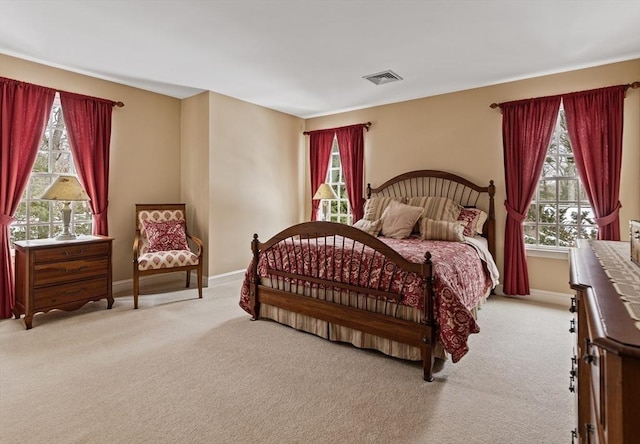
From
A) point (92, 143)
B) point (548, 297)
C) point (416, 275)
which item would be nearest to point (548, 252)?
point (548, 297)

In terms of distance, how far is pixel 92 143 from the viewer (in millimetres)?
→ 4125

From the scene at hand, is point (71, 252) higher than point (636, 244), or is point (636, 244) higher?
point (636, 244)

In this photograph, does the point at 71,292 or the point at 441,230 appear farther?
the point at 441,230

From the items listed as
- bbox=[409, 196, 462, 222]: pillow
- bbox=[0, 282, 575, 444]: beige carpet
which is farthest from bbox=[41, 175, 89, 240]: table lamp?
bbox=[409, 196, 462, 222]: pillow

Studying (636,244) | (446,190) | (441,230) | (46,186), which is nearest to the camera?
(636,244)

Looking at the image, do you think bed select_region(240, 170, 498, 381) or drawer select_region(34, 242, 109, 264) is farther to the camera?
drawer select_region(34, 242, 109, 264)

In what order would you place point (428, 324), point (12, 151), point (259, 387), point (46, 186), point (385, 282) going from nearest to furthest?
point (259, 387) → point (428, 324) → point (385, 282) → point (12, 151) → point (46, 186)

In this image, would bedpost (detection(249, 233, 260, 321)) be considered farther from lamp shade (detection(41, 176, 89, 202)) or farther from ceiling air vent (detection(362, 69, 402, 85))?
ceiling air vent (detection(362, 69, 402, 85))

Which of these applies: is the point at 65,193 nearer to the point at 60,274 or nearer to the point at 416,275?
the point at 60,274

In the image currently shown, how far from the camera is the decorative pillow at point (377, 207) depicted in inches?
184

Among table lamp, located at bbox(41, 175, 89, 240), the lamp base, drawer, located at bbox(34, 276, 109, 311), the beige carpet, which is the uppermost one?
table lamp, located at bbox(41, 175, 89, 240)

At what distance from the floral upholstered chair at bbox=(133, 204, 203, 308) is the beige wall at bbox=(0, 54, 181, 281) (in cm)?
27

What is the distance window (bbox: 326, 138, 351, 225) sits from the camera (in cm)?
588

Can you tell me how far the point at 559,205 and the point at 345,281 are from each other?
3.00m
